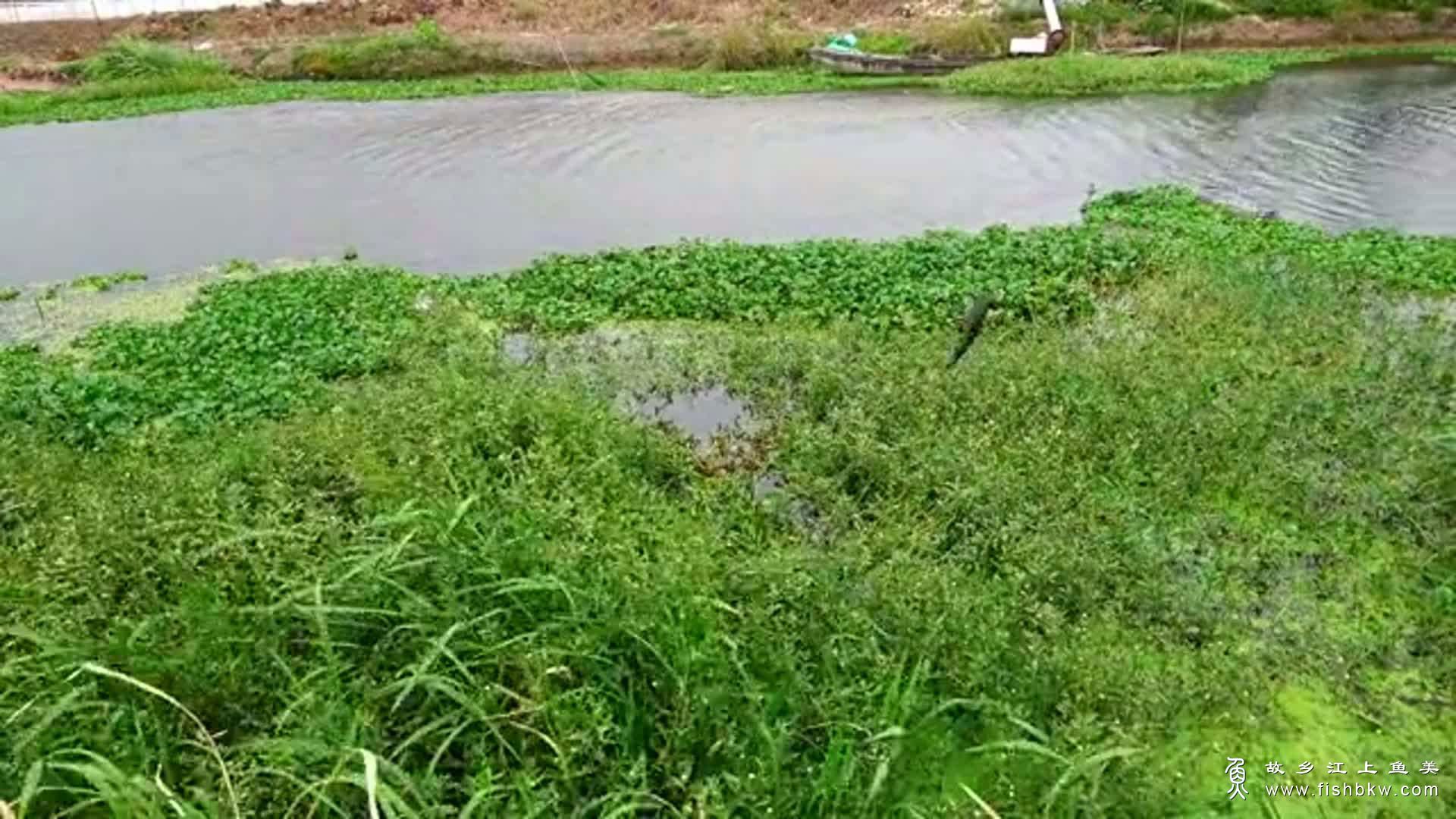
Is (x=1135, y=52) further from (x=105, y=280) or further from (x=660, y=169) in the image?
(x=105, y=280)

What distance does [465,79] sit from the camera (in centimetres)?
2102

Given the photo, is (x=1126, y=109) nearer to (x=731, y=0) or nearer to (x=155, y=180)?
(x=731, y=0)

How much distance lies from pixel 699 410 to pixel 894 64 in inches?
574

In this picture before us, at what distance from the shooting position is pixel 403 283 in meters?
9.73

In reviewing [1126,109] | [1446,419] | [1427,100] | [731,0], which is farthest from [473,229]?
[731,0]

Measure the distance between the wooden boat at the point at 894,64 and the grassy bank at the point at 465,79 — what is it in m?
0.37

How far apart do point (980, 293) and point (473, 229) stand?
5.74 metres

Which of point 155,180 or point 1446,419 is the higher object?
point 155,180

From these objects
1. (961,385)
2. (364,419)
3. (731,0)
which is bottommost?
(961,385)

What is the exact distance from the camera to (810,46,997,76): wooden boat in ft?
66.1

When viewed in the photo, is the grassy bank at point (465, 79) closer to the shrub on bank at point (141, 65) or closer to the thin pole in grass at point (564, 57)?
the shrub on bank at point (141, 65)

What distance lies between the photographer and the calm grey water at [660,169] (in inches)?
461

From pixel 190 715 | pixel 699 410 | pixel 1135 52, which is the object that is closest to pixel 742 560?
pixel 190 715

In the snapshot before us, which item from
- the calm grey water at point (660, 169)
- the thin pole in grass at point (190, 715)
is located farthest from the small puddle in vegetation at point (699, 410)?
the calm grey water at point (660, 169)
